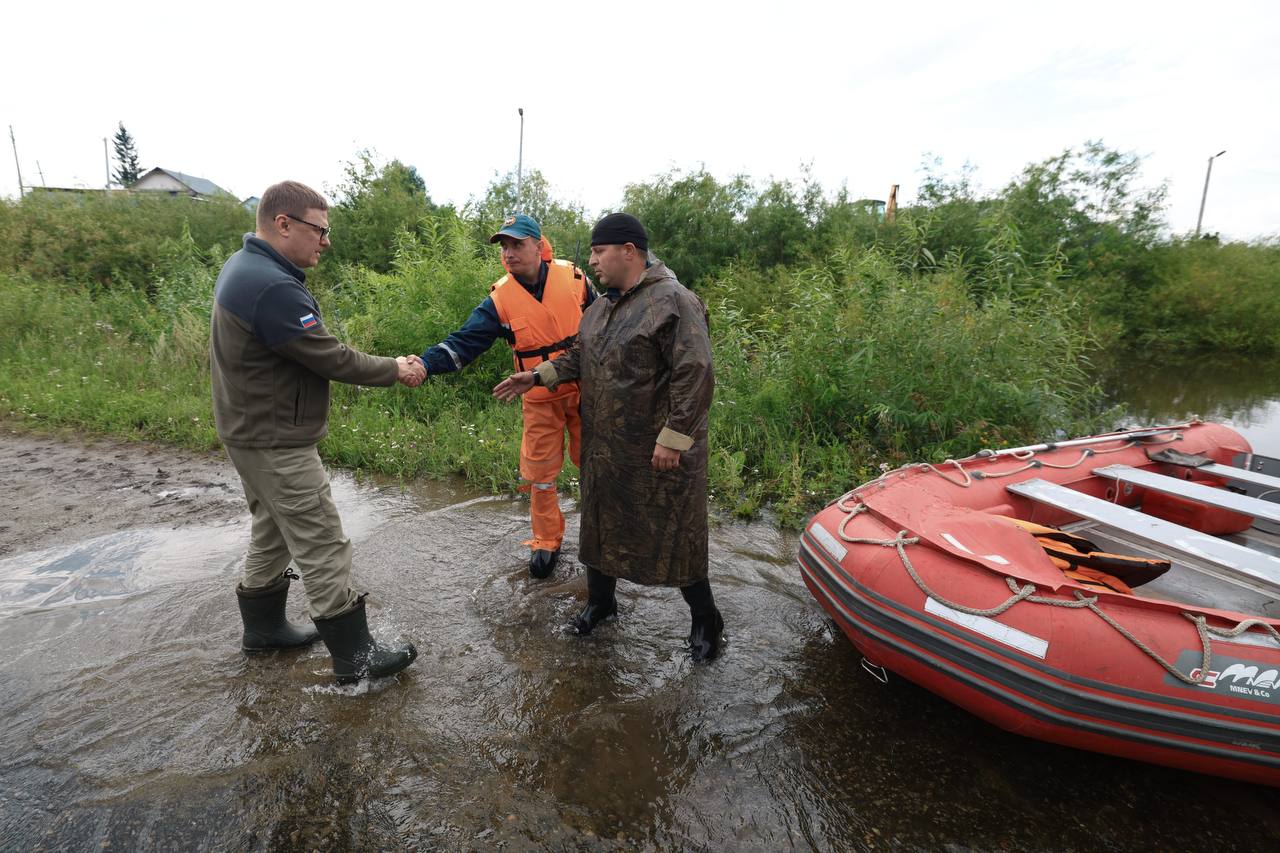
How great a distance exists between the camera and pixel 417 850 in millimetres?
1921

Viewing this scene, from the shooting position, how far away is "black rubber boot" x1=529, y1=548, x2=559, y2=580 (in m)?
3.63

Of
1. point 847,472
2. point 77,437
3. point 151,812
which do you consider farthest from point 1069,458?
point 77,437

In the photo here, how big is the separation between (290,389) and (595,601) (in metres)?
1.63

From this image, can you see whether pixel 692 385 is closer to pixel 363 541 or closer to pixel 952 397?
pixel 363 541

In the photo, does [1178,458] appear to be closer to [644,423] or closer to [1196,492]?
[1196,492]

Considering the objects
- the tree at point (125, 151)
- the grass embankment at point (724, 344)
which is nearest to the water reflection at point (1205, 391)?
the grass embankment at point (724, 344)

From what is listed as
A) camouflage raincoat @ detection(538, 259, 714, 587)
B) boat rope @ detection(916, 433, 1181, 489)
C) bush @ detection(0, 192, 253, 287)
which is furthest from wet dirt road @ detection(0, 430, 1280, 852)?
bush @ detection(0, 192, 253, 287)

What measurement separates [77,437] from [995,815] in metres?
7.64

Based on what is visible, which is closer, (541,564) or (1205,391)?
(541,564)

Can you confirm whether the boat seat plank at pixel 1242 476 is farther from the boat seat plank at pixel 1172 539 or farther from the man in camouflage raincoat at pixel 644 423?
the man in camouflage raincoat at pixel 644 423

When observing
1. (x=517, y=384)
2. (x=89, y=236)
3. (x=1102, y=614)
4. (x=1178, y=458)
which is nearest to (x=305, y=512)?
(x=517, y=384)

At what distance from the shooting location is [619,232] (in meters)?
2.60

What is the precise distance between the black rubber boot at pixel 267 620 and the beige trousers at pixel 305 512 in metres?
0.32

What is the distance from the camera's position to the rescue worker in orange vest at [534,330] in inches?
130
